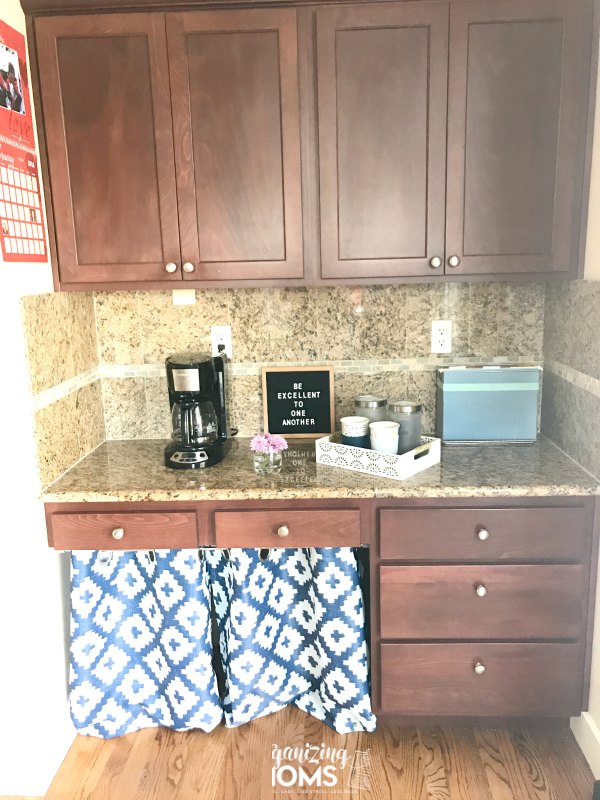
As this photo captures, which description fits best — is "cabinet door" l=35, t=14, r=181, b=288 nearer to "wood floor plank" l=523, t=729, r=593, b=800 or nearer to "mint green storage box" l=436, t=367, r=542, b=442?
"mint green storage box" l=436, t=367, r=542, b=442

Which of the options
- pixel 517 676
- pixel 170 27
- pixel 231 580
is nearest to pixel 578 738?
pixel 517 676

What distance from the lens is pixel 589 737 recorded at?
78.4 inches

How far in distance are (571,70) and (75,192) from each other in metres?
1.54

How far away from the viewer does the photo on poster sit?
1.78m

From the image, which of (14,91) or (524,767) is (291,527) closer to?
(524,767)

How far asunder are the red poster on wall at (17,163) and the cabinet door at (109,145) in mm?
65

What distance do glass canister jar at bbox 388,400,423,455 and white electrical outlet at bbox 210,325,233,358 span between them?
0.68 m

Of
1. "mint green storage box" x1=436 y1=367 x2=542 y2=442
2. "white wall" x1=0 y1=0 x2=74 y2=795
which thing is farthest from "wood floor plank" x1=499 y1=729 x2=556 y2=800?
"white wall" x1=0 y1=0 x2=74 y2=795

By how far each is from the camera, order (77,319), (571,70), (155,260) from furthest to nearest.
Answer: (77,319)
(155,260)
(571,70)

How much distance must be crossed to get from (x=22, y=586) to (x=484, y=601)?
138 centimetres

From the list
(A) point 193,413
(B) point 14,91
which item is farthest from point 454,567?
(B) point 14,91

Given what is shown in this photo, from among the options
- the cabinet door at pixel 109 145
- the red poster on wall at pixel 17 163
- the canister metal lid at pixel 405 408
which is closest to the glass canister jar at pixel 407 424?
the canister metal lid at pixel 405 408

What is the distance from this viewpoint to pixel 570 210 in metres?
1.98

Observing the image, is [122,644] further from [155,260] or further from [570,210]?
[570,210]
